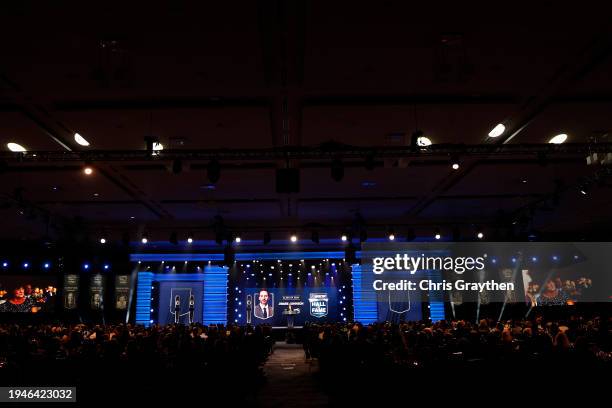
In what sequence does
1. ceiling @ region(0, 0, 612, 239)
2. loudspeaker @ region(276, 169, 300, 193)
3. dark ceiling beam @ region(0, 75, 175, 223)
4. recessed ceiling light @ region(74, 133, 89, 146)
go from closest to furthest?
ceiling @ region(0, 0, 612, 239), dark ceiling beam @ region(0, 75, 175, 223), recessed ceiling light @ region(74, 133, 89, 146), loudspeaker @ region(276, 169, 300, 193)

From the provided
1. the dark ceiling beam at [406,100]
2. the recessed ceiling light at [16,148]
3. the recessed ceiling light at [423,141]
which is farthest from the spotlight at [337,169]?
the recessed ceiling light at [16,148]

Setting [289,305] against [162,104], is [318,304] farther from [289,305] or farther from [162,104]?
[162,104]

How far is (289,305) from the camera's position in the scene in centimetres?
2270

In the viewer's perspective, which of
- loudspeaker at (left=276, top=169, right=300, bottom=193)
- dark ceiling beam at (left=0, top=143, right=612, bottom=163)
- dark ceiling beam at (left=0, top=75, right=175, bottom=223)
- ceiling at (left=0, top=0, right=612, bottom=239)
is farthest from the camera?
loudspeaker at (left=276, top=169, right=300, bottom=193)

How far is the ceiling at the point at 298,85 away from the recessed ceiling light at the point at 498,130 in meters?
0.15

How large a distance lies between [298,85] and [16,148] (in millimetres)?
5625

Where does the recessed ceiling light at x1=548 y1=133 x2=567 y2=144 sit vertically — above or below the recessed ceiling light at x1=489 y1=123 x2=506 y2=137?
below

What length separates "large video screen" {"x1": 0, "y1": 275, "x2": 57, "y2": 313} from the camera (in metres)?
19.9

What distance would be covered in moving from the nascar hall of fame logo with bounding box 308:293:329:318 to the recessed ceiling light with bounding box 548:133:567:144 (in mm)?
14677

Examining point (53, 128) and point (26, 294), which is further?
point (26, 294)

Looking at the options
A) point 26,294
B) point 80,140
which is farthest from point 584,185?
point 26,294

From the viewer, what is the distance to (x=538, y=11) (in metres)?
5.31

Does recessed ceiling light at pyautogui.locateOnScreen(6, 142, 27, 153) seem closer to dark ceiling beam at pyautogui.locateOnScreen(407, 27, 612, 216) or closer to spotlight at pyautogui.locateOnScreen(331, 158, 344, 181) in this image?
spotlight at pyautogui.locateOnScreen(331, 158, 344, 181)

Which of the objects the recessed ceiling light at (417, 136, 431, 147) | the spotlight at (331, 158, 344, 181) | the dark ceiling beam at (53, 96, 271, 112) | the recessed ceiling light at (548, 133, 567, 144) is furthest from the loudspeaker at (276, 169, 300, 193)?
the recessed ceiling light at (548, 133, 567, 144)
